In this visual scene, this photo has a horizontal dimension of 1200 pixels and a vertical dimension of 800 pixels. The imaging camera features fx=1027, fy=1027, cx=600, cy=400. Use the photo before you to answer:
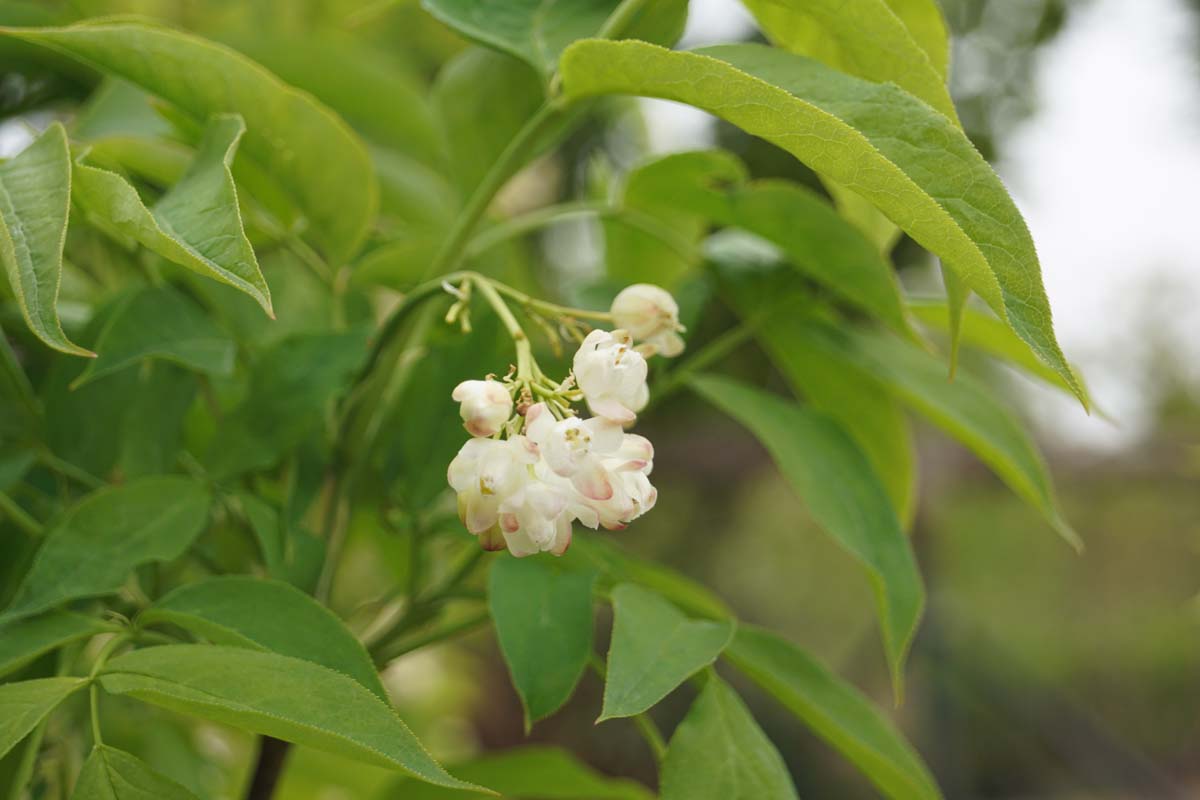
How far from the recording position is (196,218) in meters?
0.23

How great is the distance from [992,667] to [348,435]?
2.41 metres

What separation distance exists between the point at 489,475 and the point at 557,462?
0.05ft

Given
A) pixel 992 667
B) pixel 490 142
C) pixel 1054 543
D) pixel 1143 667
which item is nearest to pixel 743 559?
pixel 992 667

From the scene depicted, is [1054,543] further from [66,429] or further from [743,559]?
[66,429]

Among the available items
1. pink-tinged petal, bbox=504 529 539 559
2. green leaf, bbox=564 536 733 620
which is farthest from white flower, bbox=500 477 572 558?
green leaf, bbox=564 536 733 620

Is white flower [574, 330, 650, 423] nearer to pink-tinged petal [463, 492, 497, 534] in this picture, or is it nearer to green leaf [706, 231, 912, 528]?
pink-tinged petal [463, 492, 497, 534]

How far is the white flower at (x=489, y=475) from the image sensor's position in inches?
9.4

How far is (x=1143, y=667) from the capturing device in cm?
341

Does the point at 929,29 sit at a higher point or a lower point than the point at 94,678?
higher

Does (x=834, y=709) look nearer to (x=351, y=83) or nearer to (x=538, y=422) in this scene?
(x=538, y=422)

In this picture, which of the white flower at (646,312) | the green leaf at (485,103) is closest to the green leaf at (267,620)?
the white flower at (646,312)

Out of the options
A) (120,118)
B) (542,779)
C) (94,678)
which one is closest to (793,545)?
(542,779)

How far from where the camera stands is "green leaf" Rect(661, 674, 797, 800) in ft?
0.88

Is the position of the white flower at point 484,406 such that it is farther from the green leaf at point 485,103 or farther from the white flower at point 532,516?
the green leaf at point 485,103
